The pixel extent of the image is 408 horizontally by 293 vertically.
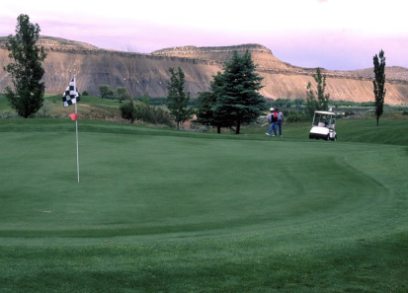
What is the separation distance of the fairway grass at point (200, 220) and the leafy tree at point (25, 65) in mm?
23734

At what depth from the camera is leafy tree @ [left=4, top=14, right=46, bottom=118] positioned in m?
45.2

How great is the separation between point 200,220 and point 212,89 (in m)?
56.7

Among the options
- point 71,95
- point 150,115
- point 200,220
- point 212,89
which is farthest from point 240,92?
point 200,220

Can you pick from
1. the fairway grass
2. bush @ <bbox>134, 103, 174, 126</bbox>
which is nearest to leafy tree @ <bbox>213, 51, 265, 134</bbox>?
bush @ <bbox>134, 103, 174, 126</bbox>

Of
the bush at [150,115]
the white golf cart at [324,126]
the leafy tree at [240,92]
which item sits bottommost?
the bush at [150,115]

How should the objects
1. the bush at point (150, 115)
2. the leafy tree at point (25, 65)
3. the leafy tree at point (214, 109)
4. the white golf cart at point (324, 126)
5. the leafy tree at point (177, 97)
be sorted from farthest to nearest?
the bush at point (150, 115), the leafy tree at point (177, 97), the leafy tree at point (214, 109), the leafy tree at point (25, 65), the white golf cart at point (324, 126)

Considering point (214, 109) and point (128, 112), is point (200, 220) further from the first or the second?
point (128, 112)

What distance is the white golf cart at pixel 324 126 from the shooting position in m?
43.4

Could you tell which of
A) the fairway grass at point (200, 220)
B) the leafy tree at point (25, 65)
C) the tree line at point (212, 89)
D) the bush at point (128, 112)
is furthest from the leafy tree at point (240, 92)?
the fairway grass at point (200, 220)

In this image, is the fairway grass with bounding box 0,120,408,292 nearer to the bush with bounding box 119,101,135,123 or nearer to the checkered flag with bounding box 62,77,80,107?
the checkered flag with bounding box 62,77,80,107

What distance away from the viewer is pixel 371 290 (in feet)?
22.8

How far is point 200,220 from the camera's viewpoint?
Answer: 11375 millimetres

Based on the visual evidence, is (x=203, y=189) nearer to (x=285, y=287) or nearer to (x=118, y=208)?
(x=118, y=208)

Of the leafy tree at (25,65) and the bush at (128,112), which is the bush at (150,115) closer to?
the bush at (128,112)
